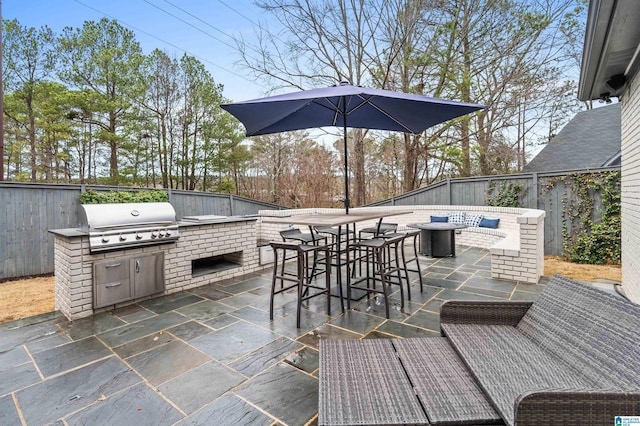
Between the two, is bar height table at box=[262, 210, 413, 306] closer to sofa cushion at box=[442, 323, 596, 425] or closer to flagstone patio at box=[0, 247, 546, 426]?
flagstone patio at box=[0, 247, 546, 426]

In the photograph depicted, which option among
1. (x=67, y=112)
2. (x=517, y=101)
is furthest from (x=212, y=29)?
(x=517, y=101)

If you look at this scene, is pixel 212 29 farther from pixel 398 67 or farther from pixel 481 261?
pixel 481 261

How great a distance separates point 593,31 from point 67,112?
12.7 m

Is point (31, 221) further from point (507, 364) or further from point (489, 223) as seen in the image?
point (489, 223)

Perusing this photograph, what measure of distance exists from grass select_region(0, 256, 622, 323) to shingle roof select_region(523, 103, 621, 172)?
3.89m

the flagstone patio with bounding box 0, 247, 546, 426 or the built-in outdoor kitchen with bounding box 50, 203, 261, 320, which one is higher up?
the built-in outdoor kitchen with bounding box 50, 203, 261, 320

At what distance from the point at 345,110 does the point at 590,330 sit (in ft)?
10.1

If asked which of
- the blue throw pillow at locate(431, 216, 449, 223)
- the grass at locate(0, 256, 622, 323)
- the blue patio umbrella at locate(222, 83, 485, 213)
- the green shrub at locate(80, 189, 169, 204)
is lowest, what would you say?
the grass at locate(0, 256, 622, 323)

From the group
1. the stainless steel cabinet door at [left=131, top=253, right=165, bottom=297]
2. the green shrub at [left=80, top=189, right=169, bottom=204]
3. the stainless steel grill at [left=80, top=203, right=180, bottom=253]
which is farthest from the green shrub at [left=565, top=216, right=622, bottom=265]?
the green shrub at [left=80, top=189, right=169, bottom=204]

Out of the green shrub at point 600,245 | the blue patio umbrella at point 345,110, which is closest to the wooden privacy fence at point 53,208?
the green shrub at point 600,245

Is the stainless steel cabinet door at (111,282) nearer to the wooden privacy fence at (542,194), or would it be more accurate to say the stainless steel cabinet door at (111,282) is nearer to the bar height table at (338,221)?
the bar height table at (338,221)

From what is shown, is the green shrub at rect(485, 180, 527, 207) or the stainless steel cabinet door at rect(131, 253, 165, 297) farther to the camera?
the green shrub at rect(485, 180, 527, 207)

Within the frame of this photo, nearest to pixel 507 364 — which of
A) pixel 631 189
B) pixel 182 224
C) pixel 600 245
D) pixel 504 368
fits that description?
pixel 504 368

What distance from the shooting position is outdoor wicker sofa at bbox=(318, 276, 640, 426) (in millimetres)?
987
